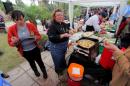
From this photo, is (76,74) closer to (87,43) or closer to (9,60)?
(87,43)

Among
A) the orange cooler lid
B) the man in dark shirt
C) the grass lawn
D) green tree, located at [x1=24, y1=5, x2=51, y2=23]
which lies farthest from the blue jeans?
green tree, located at [x1=24, y1=5, x2=51, y2=23]

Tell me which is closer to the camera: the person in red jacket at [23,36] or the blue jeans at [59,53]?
the person in red jacket at [23,36]

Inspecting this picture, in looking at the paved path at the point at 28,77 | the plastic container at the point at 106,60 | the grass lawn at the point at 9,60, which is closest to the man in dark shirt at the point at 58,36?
the paved path at the point at 28,77

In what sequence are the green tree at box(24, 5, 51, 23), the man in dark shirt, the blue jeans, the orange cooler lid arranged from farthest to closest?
the green tree at box(24, 5, 51, 23) → the blue jeans → the man in dark shirt → the orange cooler lid

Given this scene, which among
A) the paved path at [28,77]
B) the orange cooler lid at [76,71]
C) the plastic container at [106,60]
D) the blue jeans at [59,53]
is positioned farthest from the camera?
the paved path at [28,77]

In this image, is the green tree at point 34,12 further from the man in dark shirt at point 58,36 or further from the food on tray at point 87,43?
the food on tray at point 87,43

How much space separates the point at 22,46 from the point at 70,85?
1.14 metres

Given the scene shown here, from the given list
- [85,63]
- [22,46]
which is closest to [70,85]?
[85,63]

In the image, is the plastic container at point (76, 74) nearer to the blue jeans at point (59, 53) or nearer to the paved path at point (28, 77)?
the blue jeans at point (59, 53)

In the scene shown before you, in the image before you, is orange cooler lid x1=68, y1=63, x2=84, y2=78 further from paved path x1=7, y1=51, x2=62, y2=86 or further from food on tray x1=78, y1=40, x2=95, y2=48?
paved path x1=7, y1=51, x2=62, y2=86

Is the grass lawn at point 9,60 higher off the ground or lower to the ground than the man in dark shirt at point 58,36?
lower

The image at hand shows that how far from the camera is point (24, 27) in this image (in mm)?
2150

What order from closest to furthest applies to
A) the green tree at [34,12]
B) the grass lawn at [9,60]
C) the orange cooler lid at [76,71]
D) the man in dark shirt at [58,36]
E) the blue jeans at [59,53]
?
1. the orange cooler lid at [76,71]
2. the man in dark shirt at [58,36]
3. the blue jeans at [59,53]
4. the grass lawn at [9,60]
5. the green tree at [34,12]

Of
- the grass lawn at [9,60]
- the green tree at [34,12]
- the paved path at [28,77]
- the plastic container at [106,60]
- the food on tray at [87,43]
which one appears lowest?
the grass lawn at [9,60]
